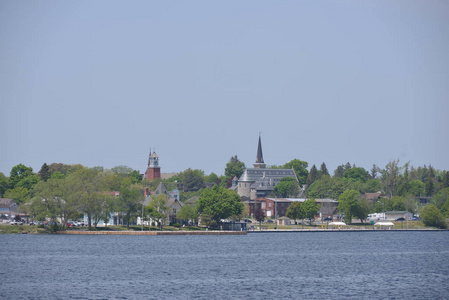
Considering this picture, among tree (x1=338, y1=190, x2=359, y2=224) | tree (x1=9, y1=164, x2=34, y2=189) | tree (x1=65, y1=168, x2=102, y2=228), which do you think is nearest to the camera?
tree (x1=65, y1=168, x2=102, y2=228)

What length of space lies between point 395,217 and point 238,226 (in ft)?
168

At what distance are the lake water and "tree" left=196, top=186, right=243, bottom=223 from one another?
32.1 m

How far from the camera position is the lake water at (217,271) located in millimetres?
55844

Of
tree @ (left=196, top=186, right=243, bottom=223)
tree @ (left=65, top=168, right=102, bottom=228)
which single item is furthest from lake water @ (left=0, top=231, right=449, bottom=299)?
tree @ (left=196, top=186, right=243, bottom=223)

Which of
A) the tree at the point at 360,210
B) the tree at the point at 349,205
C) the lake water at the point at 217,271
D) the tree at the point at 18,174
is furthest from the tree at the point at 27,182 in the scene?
the tree at the point at 360,210

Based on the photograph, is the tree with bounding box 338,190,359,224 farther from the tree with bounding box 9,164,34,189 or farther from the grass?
the tree with bounding box 9,164,34,189

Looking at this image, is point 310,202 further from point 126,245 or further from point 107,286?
point 107,286

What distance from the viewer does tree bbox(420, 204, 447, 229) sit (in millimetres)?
164625

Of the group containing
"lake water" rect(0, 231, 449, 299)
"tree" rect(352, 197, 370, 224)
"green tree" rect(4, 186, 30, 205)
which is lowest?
"lake water" rect(0, 231, 449, 299)

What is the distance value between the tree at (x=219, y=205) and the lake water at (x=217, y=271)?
105ft

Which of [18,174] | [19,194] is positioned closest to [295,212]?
[19,194]

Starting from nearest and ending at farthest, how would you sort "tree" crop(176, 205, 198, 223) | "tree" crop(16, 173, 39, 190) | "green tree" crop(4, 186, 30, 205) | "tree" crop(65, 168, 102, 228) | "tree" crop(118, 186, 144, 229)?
"tree" crop(65, 168, 102, 228) < "tree" crop(118, 186, 144, 229) < "tree" crop(176, 205, 198, 223) < "green tree" crop(4, 186, 30, 205) < "tree" crop(16, 173, 39, 190)

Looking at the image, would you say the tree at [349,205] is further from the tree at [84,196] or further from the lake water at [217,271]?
the tree at [84,196]

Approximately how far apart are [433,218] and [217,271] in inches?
4152
